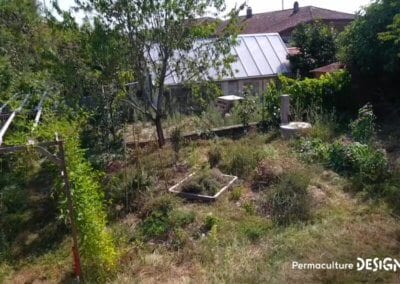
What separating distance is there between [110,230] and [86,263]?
3.56 feet

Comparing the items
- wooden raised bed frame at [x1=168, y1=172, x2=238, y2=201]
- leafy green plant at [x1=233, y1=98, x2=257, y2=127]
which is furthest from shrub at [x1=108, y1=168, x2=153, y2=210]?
leafy green plant at [x1=233, y1=98, x2=257, y2=127]

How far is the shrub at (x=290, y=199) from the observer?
5566mm

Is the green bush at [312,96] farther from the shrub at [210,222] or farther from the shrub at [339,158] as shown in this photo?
the shrub at [210,222]

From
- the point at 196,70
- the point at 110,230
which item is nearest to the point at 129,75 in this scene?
the point at 196,70

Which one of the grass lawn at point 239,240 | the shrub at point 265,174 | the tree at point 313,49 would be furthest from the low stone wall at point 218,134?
the tree at point 313,49

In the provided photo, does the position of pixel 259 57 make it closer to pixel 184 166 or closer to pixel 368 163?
pixel 184 166

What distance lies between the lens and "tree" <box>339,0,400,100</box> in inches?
388

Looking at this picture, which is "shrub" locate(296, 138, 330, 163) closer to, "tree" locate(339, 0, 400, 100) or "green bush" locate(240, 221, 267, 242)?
"green bush" locate(240, 221, 267, 242)

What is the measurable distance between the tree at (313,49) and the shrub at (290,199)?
9.34m

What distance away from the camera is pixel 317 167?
23.4 ft

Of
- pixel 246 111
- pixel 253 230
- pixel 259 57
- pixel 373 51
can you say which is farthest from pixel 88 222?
pixel 259 57

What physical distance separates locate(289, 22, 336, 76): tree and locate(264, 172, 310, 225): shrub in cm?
934

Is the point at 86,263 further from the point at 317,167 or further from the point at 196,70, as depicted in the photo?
the point at 196,70

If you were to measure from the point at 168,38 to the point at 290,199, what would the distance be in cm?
412
